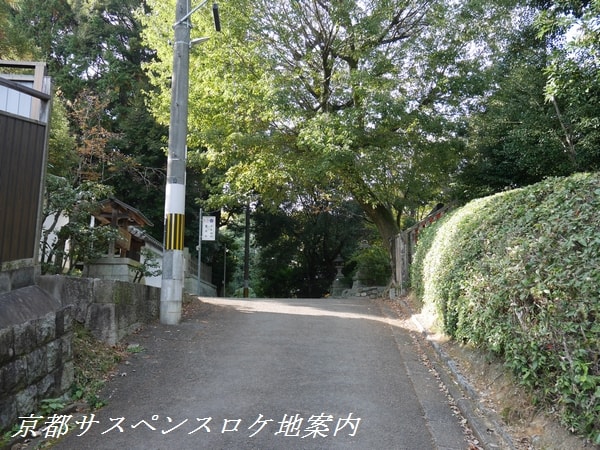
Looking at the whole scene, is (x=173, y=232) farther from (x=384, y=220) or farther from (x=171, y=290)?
(x=384, y=220)

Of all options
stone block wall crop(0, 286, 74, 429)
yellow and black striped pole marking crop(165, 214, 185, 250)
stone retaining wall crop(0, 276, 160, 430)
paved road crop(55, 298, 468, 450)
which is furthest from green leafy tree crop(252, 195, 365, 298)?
stone block wall crop(0, 286, 74, 429)

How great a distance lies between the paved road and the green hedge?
943 mm

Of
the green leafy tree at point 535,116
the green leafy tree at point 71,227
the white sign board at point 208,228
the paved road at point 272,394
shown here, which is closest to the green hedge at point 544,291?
the paved road at point 272,394

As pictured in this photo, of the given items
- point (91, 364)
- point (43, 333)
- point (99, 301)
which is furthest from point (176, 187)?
point (43, 333)

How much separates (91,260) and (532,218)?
29.4 ft

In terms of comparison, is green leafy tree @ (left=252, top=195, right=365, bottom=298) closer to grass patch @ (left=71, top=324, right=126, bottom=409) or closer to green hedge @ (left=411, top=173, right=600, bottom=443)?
grass patch @ (left=71, top=324, right=126, bottom=409)

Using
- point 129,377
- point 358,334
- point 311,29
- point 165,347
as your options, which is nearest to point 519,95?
point 311,29

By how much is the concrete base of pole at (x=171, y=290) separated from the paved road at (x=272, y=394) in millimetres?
302

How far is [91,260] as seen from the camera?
10.6m

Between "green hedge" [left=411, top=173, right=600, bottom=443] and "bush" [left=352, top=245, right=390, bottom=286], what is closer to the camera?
"green hedge" [left=411, top=173, right=600, bottom=443]

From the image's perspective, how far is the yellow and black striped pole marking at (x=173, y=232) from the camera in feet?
30.0

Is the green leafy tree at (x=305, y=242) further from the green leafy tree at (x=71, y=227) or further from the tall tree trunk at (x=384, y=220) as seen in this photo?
the green leafy tree at (x=71, y=227)

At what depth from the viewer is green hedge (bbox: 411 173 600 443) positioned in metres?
3.46

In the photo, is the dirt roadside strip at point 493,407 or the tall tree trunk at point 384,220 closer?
the dirt roadside strip at point 493,407
